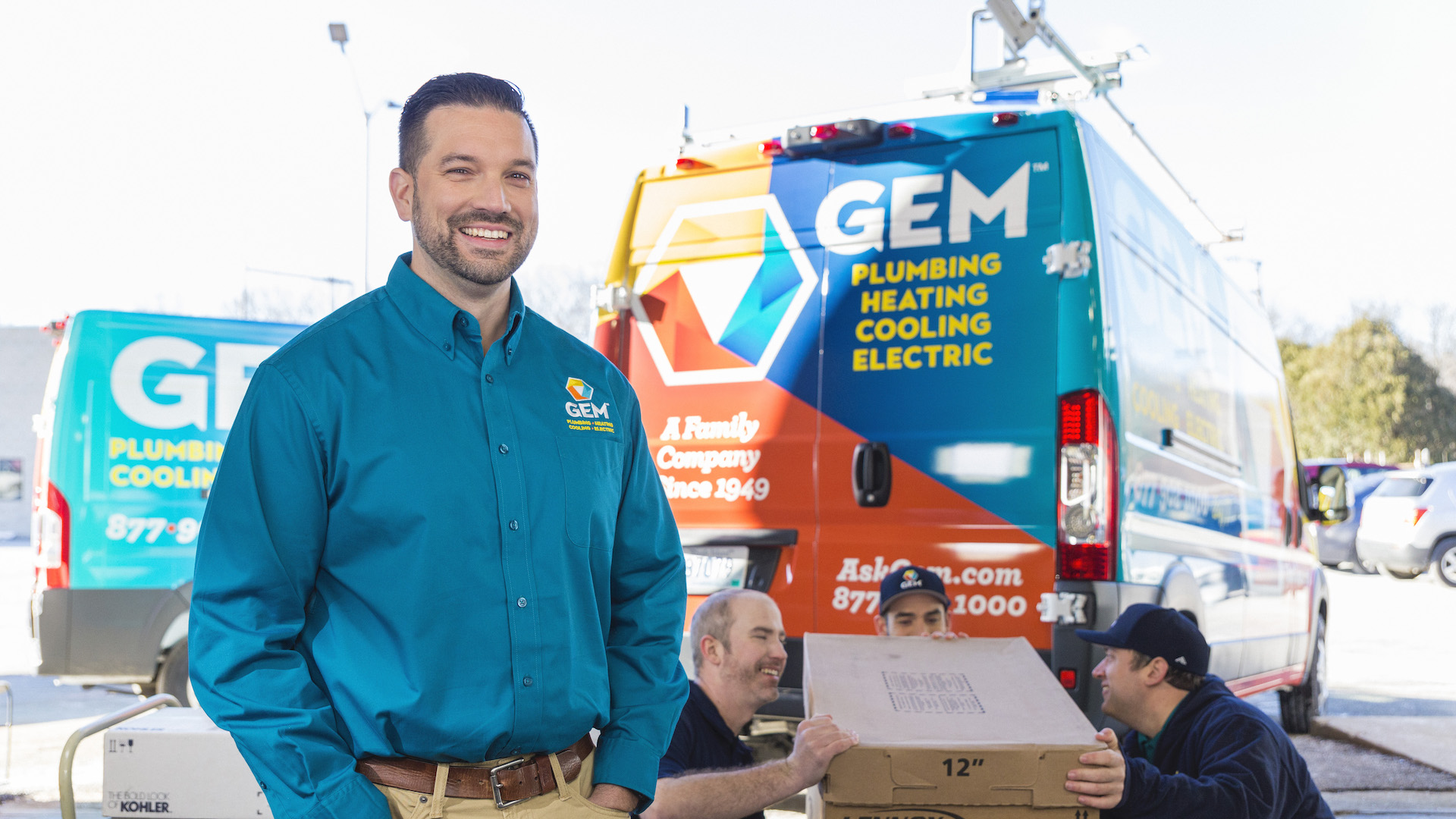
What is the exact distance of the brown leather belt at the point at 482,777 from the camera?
1.59 metres

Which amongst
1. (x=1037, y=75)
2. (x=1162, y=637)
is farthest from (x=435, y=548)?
(x=1037, y=75)

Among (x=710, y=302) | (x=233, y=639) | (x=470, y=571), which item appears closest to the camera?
(x=233, y=639)

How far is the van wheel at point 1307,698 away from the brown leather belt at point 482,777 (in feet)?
21.6

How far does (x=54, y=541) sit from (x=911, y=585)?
456 centimetres

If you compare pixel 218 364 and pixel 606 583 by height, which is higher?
pixel 218 364

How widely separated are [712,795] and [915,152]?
240 cm

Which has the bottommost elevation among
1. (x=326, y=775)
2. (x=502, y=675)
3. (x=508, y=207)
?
(x=326, y=775)

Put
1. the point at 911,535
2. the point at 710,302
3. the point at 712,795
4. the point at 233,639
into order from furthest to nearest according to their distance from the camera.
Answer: the point at 710,302, the point at 911,535, the point at 712,795, the point at 233,639

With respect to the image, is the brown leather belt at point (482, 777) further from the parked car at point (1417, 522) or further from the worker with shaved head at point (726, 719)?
the parked car at point (1417, 522)

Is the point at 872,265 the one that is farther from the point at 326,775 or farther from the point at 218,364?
the point at 218,364

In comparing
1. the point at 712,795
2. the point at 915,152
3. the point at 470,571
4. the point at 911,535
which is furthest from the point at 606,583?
the point at 915,152

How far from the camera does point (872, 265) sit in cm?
428

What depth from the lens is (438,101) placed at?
68.2 inches

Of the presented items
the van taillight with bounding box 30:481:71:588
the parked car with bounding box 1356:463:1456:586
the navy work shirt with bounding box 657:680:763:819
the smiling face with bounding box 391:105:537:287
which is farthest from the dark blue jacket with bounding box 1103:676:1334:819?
the parked car with bounding box 1356:463:1456:586
